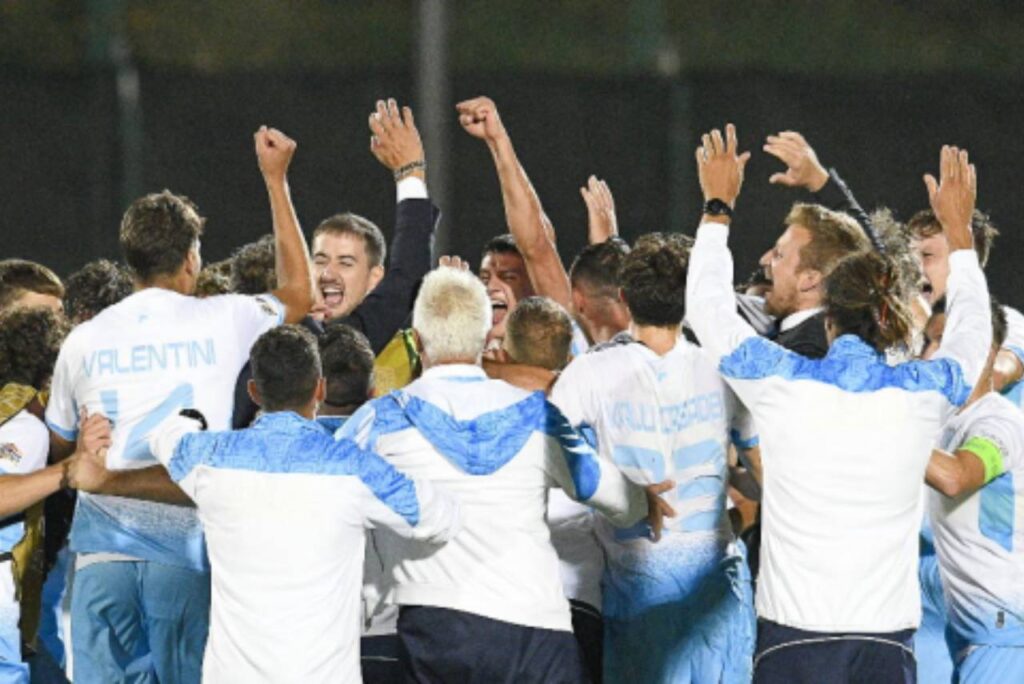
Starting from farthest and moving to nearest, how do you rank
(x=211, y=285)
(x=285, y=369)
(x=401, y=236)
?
(x=211, y=285), (x=401, y=236), (x=285, y=369)

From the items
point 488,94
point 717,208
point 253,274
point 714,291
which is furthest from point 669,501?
point 488,94

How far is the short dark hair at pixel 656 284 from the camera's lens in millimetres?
5199

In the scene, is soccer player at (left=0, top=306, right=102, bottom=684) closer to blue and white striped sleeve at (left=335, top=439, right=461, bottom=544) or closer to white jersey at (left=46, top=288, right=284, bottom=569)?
white jersey at (left=46, top=288, right=284, bottom=569)

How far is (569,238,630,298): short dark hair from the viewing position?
604 cm

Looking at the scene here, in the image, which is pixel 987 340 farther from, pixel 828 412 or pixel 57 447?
pixel 57 447

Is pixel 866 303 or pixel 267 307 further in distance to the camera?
pixel 267 307

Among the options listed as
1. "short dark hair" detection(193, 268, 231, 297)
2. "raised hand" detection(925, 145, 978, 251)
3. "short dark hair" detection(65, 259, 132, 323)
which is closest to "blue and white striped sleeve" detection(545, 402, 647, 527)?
"raised hand" detection(925, 145, 978, 251)

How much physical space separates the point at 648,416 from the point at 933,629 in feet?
5.80

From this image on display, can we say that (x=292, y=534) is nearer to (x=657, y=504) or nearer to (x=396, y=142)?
(x=657, y=504)

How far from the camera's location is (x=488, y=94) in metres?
12.0

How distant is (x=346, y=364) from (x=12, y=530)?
105 cm

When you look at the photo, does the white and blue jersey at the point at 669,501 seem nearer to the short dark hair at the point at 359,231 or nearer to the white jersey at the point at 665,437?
the white jersey at the point at 665,437

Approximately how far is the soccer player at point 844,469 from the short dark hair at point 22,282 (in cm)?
276

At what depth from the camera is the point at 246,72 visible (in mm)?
12203
